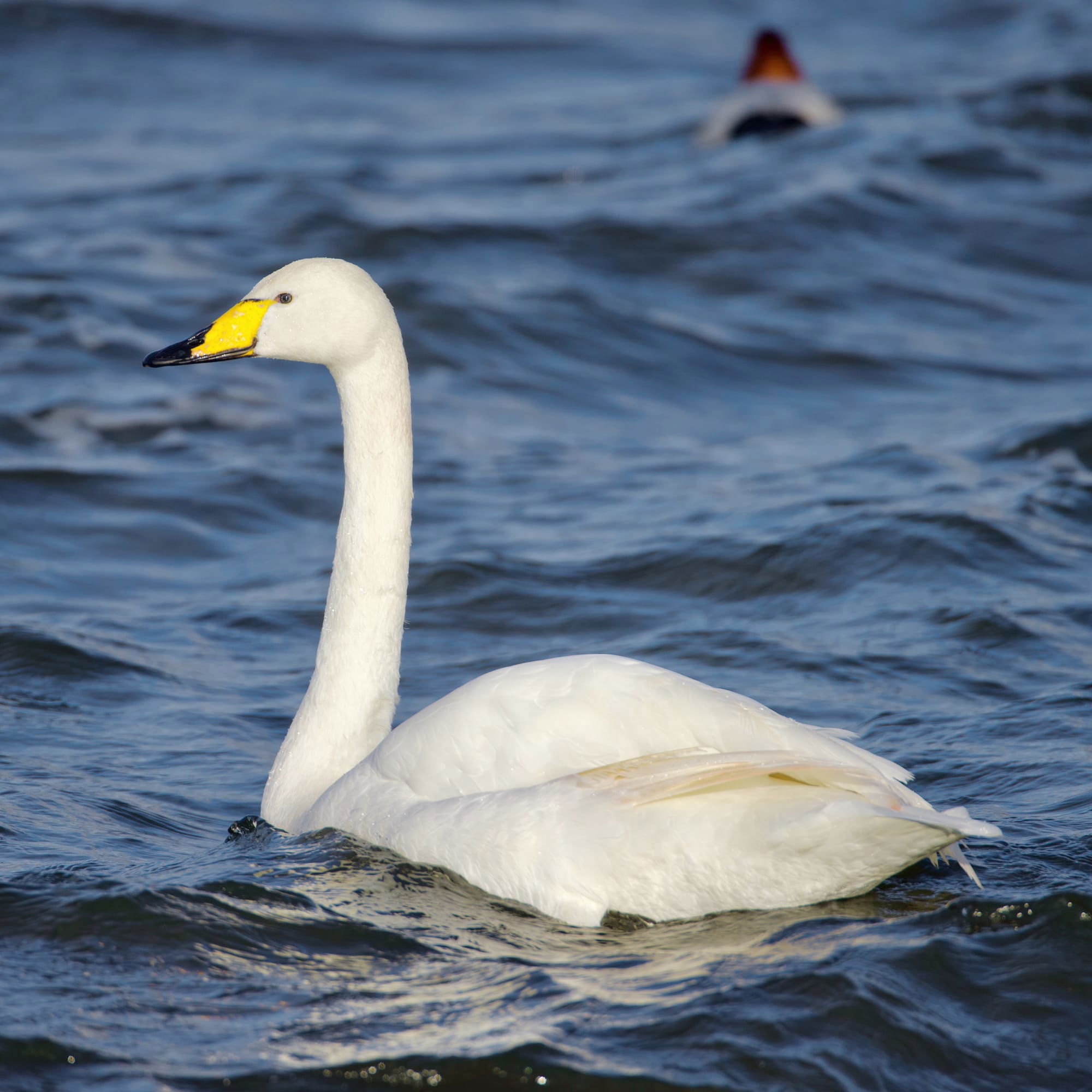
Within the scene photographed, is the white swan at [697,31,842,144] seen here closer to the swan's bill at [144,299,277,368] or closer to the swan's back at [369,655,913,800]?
the swan's bill at [144,299,277,368]

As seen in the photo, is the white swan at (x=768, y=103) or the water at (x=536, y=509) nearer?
the water at (x=536, y=509)

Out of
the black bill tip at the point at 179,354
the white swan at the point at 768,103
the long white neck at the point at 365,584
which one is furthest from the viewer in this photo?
the white swan at the point at 768,103

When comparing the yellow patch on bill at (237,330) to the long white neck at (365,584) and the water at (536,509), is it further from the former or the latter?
the water at (536,509)

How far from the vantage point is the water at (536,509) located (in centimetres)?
363

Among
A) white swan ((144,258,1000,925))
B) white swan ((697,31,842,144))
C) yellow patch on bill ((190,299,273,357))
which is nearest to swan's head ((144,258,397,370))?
yellow patch on bill ((190,299,273,357))

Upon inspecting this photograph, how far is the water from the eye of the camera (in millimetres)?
3633

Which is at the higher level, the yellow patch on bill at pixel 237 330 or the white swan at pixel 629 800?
the yellow patch on bill at pixel 237 330

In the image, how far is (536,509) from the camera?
8430 mm

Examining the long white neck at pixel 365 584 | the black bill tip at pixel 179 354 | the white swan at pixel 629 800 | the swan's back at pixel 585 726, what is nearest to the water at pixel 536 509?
the white swan at pixel 629 800

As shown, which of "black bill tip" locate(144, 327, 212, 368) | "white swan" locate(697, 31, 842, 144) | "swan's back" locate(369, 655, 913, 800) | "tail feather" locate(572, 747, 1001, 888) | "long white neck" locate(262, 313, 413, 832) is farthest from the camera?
"white swan" locate(697, 31, 842, 144)

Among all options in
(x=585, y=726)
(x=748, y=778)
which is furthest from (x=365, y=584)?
(x=748, y=778)

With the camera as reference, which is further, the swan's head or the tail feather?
the swan's head

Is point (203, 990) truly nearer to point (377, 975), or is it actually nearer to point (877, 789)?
point (377, 975)

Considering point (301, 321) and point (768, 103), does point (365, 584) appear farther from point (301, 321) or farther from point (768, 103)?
point (768, 103)
